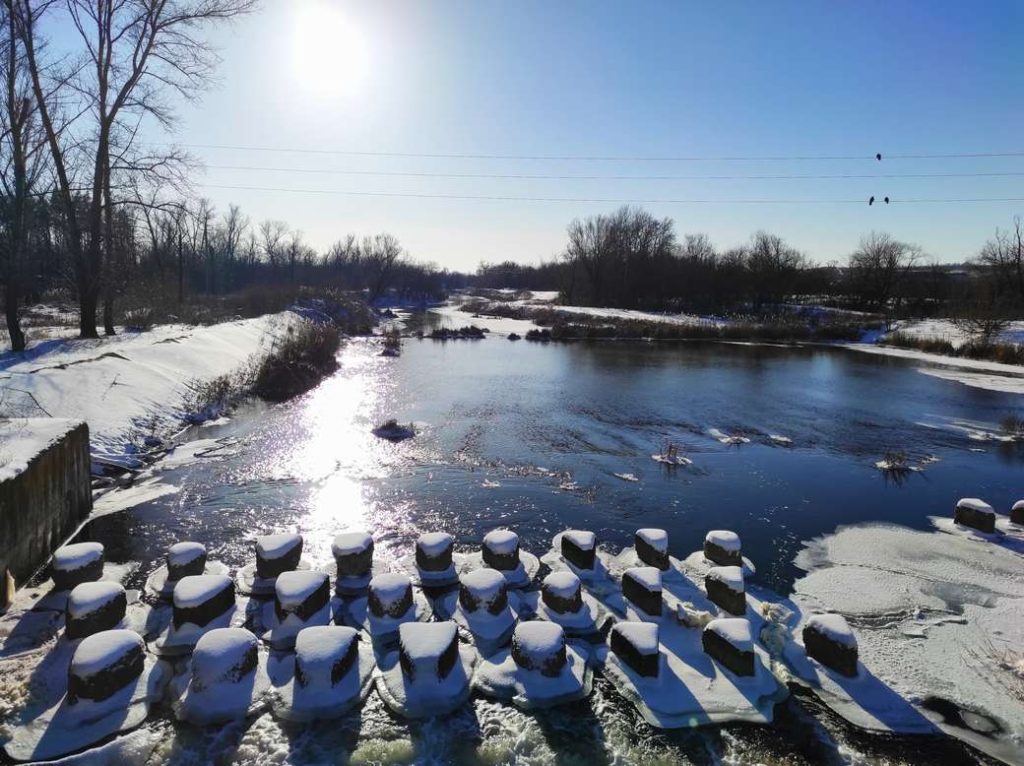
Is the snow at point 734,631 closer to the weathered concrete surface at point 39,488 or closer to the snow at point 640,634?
the snow at point 640,634

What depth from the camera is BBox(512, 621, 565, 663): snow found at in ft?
13.2

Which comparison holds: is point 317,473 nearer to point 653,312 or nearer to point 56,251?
point 56,251

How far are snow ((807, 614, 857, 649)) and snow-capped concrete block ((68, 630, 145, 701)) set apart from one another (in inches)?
193

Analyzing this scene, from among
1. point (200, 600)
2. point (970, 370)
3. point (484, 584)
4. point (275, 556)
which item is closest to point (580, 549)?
point (484, 584)

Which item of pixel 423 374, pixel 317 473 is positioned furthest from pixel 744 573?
pixel 423 374

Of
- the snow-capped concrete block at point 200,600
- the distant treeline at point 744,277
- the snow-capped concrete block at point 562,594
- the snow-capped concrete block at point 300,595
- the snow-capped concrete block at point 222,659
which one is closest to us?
the snow-capped concrete block at point 222,659

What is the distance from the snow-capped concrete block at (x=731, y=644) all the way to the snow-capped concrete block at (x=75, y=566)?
5.25 m

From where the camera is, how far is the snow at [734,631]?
413cm

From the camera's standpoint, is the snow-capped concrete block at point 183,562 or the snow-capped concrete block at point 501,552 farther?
the snow-capped concrete block at point 501,552

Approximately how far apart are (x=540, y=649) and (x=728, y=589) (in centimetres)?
198

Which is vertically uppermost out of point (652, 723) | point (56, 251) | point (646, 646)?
point (56, 251)

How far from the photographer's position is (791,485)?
8.83m

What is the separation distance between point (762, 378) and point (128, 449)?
18533 millimetres

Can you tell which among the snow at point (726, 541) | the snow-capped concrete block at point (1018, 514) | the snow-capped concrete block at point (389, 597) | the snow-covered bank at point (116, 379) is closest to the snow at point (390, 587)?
the snow-capped concrete block at point (389, 597)
